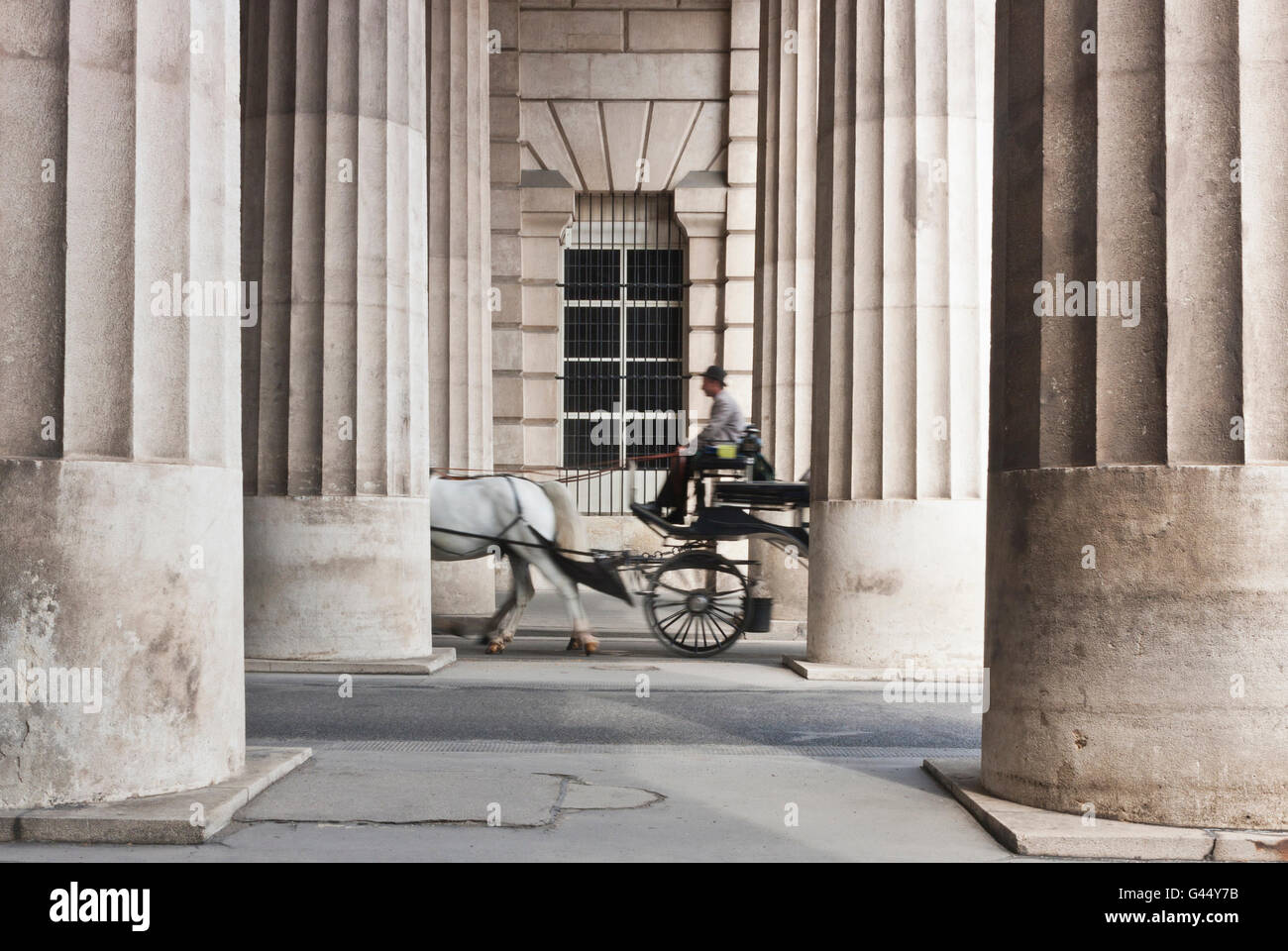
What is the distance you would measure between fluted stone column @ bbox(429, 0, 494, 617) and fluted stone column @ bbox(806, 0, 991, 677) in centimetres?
728

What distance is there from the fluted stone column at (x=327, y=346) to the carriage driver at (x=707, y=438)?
2673 millimetres

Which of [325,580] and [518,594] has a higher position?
[325,580]

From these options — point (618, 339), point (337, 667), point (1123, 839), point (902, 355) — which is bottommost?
point (337, 667)

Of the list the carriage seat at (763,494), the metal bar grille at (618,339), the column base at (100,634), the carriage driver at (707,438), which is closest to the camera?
the column base at (100,634)

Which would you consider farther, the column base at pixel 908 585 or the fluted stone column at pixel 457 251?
the fluted stone column at pixel 457 251

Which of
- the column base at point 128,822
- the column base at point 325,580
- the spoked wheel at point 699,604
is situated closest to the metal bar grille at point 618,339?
the spoked wheel at point 699,604

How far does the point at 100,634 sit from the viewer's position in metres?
6.03

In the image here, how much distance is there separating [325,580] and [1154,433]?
8.23 m

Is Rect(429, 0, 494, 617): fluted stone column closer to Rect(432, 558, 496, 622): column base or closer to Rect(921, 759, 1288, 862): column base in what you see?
Rect(432, 558, 496, 622): column base

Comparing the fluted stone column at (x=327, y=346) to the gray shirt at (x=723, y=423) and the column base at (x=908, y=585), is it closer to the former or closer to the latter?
the gray shirt at (x=723, y=423)

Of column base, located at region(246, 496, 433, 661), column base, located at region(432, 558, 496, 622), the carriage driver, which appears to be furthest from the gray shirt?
column base, located at region(432, 558, 496, 622)

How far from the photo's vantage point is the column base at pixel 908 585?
12.0 m

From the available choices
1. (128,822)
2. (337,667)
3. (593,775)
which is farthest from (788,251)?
(128,822)

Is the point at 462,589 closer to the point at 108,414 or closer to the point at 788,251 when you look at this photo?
the point at 788,251
